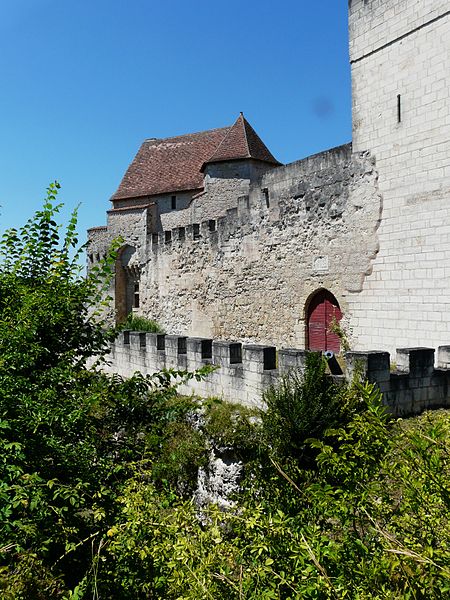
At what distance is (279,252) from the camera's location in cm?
1266

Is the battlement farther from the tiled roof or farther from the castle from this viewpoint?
the tiled roof

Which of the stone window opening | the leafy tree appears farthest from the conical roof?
the leafy tree

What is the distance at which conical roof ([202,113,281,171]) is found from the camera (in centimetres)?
2064

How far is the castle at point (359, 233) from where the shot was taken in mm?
8898

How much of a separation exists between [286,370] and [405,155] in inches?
186

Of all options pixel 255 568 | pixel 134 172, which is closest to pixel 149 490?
pixel 255 568

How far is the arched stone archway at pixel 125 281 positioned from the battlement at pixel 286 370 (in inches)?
496

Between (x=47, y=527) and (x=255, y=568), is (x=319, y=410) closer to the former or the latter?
(x=47, y=527)

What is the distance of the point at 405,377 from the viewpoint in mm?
6898

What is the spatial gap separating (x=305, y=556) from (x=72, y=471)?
2104mm

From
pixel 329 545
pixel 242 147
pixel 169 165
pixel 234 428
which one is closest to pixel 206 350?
pixel 234 428

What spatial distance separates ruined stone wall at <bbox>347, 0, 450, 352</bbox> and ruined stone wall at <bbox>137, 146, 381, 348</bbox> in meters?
0.44

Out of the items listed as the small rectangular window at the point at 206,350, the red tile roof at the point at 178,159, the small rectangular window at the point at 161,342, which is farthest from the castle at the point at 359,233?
the red tile roof at the point at 178,159

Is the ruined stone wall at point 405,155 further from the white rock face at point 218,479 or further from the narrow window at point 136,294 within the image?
the narrow window at point 136,294
